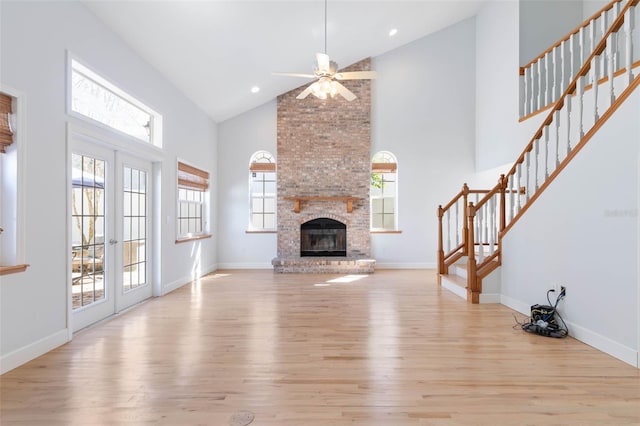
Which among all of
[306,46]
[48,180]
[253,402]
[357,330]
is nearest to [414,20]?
[306,46]

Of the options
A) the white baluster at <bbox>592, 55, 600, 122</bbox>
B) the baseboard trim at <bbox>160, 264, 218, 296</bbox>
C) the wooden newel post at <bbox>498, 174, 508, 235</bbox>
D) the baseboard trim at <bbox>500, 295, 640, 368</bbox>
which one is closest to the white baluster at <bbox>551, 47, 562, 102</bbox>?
the wooden newel post at <bbox>498, 174, 508, 235</bbox>

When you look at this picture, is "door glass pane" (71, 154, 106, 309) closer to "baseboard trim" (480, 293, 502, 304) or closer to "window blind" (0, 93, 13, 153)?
"window blind" (0, 93, 13, 153)

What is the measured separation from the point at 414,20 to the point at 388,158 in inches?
112

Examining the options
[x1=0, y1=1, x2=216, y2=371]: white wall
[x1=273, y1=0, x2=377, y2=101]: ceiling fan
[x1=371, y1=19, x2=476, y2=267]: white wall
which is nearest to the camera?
[x1=0, y1=1, x2=216, y2=371]: white wall

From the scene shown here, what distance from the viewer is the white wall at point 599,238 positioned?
8.39 feet

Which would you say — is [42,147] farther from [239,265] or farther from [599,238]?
[239,265]

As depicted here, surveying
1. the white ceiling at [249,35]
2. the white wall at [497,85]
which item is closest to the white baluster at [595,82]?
the white wall at [497,85]

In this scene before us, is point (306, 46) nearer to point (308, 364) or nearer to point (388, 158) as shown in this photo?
point (388, 158)

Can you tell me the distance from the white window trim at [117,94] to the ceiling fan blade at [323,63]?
2.39 m

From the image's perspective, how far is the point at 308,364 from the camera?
260cm

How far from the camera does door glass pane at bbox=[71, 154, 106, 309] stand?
3400 mm

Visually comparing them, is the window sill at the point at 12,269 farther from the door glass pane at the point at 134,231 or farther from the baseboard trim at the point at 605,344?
the baseboard trim at the point at 605,344

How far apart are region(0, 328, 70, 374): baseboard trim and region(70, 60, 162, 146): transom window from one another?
2.12 meters

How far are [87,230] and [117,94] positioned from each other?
5.54ft
